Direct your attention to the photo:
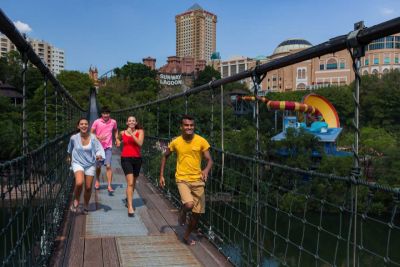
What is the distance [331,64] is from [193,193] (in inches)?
2933

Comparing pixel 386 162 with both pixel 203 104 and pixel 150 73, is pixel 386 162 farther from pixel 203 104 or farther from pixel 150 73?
pixel 150 73

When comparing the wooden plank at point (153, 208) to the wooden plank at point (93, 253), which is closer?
the wooden plank at point (93, 253)

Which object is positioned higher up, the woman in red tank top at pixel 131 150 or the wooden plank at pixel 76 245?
the woman in red tank top at pixel 131 150

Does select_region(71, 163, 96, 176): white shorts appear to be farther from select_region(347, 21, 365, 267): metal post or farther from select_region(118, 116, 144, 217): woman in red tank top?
select_region(347, 21, 365, 267): metal post

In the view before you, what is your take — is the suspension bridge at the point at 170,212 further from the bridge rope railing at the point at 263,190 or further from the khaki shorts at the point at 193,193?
the khaki shorts at the point at 193,193

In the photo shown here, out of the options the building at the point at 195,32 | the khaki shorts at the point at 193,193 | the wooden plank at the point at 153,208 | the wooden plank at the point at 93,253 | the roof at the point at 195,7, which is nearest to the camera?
the wooden plank at the point at 93,253

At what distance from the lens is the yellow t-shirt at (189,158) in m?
4.17

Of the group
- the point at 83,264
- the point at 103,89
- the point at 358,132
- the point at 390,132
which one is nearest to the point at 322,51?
the point at 358,132

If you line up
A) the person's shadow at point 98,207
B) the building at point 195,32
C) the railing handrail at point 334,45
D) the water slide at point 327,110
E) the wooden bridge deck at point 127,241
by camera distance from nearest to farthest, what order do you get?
the railing handrail at point 334,45
the wooden bridge deck at point 127,241
the person's shadow at point 98,207
the water slide at point 327,110
the building at point 195,32

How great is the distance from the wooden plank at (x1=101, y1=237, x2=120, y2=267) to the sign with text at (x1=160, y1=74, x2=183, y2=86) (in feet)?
311

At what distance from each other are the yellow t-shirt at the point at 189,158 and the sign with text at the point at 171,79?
94.9 meters

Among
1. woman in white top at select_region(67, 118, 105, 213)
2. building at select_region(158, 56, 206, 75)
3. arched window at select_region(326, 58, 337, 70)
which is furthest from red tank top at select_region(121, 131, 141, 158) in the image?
building at select_region(158, 56, 206, 75)

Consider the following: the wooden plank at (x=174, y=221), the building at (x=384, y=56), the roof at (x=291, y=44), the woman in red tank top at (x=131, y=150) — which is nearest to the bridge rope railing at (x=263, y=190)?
the wooden plank at (x=174, y=221)

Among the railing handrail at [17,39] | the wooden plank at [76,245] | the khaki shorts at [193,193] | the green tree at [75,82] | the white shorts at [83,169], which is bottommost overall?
the wooden plank at [76,245]
